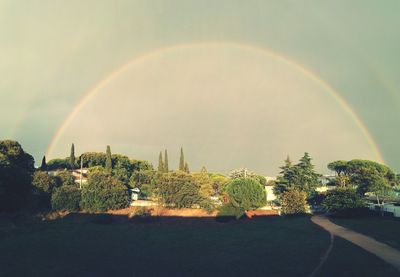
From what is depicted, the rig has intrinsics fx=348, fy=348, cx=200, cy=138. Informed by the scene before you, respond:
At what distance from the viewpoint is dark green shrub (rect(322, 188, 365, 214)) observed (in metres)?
38.3

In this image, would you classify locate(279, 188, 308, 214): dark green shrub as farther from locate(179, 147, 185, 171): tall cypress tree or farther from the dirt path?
locate(179, 147, 185, 171): tall cypress tree

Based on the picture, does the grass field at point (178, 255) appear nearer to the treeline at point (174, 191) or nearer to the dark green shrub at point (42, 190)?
the treeline at point (174, 191)

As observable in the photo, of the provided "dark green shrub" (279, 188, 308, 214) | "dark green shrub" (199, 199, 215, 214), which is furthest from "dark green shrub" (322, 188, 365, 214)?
"dark green shrub" (199, 199, 215, 214)

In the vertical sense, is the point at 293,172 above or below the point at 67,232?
above

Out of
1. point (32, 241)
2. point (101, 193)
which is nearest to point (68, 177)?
point (101, 193)

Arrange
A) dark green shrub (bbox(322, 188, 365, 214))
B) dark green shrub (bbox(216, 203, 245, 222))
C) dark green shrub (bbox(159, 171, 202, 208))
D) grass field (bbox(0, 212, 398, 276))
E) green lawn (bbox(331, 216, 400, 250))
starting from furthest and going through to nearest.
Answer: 1. dark green shrub (bbox(159, 171, 202, 208))
2. dark green shrub (bbox(216, 203, 245, 222))
3. dark green shrub (bbox(322, 188, 365, 214))
4. green lawn (bbox(331, 216, 400, 250))
5. grass field (bbox(0, 212, 398, 276))

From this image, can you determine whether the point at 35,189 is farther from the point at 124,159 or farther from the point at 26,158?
the point at 124,159

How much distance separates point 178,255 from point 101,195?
31.1 m

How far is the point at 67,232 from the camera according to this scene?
32250 mm

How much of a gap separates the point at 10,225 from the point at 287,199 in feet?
110

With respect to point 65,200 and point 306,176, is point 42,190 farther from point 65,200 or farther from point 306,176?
point 306,176

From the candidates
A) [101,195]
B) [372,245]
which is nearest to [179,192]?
[101,195]

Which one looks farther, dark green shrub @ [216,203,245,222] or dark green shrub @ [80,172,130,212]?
dark green shrub @ [80,172,130,212]

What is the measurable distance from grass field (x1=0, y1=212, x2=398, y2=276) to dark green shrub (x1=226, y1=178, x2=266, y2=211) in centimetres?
1910
